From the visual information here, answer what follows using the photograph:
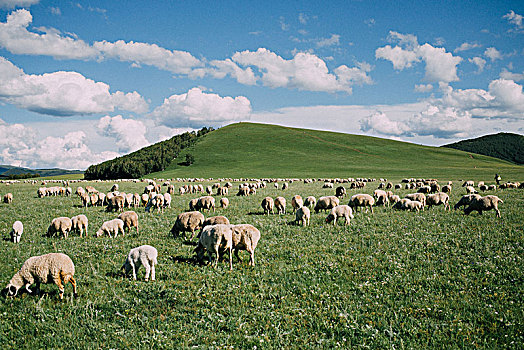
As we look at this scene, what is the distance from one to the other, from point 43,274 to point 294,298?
7.41 meters

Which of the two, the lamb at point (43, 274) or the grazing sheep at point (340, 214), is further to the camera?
the grazing sheep at point (340, 214)

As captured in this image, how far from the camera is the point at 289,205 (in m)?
28.3

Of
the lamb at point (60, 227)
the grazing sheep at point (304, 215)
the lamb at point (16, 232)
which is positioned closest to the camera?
the lamb at point (16, 232)

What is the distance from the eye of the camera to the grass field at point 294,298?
6.77 m

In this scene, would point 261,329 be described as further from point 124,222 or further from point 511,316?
point 124,222

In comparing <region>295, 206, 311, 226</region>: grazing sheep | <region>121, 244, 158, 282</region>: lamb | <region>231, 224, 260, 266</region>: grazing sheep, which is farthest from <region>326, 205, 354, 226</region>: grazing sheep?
<region>121, 244, 158, 282</region>: lamb

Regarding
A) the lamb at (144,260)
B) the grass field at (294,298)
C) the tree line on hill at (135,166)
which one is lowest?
the grass field at (294,298)

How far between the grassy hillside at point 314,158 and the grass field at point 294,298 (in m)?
77.6

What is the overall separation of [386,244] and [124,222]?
13959 mm

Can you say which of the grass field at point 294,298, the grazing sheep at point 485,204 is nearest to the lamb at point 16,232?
the grass field at point 294,298

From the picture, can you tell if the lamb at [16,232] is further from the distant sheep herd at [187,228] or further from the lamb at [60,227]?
the lamb at [60,227]

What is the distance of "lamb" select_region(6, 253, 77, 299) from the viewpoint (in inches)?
343

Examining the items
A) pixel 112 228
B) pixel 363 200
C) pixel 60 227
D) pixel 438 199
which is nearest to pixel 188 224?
pixel 112 228

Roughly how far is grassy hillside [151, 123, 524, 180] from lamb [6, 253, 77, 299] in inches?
3230
